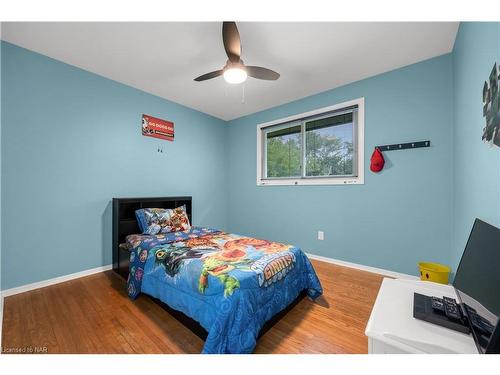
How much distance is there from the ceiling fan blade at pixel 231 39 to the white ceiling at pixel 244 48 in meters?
0.17

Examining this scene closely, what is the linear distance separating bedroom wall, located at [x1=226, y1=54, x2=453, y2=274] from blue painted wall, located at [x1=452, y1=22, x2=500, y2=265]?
17 cm

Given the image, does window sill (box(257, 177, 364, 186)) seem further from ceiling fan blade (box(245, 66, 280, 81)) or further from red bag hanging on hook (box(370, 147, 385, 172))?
ceiling fan blade (box(245, 66, 280, 81))

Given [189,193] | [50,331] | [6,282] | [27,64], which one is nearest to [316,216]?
[189,193]

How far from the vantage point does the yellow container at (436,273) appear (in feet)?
6.83

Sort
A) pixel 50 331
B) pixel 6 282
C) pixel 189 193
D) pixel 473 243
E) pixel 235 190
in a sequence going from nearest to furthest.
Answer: pixel 473 243
pixel 50 331
pixel 6 282
pixel 189 193
pixel 235 190

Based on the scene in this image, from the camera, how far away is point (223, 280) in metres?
1.40

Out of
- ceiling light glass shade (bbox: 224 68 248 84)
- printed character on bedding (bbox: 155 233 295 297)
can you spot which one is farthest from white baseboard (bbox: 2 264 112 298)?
ceiling light glass shade (bbox: 224 68 248 84)

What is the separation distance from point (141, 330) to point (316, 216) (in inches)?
101

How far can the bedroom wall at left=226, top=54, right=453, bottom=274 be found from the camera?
233 centimetres

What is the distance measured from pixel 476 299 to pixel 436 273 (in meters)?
1.60

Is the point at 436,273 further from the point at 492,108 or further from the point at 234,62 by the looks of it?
the point at 234,62

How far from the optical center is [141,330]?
160 centimetres
